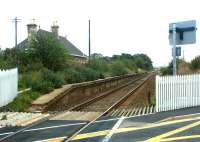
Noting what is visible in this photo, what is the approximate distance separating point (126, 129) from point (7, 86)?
10.7 m

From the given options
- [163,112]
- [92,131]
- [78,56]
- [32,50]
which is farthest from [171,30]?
[78,56]

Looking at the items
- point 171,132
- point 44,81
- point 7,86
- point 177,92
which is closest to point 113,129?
point 171,132

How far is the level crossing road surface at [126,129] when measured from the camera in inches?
537

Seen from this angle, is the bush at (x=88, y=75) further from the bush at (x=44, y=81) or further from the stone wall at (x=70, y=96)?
the bush at (x=44, y=81)

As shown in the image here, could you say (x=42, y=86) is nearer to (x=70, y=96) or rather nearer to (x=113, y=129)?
(x=70, y=96)

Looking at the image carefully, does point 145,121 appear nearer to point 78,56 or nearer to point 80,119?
point 80,119

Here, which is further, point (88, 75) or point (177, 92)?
point (88, 75)

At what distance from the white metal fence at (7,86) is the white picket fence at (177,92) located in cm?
759

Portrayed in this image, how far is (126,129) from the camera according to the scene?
15094 millimetres

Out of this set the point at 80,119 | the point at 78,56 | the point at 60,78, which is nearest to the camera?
the point at 80,119

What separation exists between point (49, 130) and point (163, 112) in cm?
511

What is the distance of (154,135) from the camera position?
45.8 ft

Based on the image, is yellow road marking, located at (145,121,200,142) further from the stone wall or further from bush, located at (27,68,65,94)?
bush, located at (27,68,65,94)

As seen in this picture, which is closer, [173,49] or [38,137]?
Answer: [38,137]
